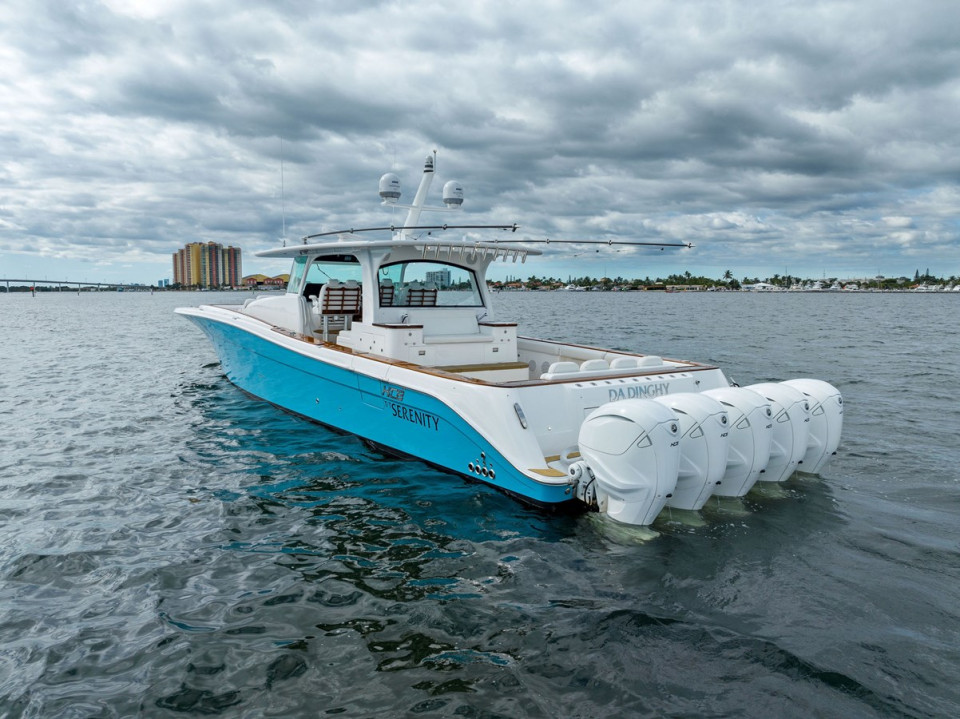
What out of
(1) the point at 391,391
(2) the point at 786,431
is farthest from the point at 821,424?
(1) the point at 391,391

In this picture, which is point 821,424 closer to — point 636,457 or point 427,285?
point 636,457

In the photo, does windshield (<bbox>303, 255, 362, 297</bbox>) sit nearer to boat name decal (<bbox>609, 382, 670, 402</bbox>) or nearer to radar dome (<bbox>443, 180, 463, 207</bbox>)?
radar dome (<bbox>443, 180, 463, 207</bbox>)

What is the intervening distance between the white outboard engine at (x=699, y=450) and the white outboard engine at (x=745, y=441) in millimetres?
212

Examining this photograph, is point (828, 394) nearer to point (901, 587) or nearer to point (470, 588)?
point (901, 587)

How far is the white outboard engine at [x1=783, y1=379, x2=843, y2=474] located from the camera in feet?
21.0

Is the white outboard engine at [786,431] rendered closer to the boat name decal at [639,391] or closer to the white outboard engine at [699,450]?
the white outboard engine at [699,450]

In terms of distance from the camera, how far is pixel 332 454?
322 inches

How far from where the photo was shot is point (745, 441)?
5648 mm

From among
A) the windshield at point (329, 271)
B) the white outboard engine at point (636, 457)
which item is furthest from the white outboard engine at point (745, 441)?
the windshield at point (329, 271)

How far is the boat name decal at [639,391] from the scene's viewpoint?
688cm

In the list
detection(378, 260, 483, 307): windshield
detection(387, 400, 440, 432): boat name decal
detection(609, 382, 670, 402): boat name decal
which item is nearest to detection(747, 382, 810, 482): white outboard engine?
detection(609, 382, 670, 402): boat name decal

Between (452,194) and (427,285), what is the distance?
6.50 ft

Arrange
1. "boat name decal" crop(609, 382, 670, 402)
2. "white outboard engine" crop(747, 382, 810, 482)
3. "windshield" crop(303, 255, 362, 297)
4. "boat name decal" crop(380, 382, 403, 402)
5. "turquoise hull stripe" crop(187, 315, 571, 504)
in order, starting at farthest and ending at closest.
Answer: "windshield" crop(303, 255, 362, 297)
"boat name decal" crop(380, 382, 403, 402)
"boat name decal" crop(609, 382, 670, 402)
"turquoise hull stripe" crop(187, 315, 571, 504)
"white outboard engine" crop(747, 382, 810, 482)

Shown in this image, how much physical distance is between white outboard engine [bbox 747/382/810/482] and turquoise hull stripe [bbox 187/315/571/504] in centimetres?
221
